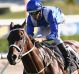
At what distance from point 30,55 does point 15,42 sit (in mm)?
489

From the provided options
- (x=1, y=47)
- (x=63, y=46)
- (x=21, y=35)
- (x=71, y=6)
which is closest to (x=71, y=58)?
(x=63, y=46)

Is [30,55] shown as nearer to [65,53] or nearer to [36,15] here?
[36,15]

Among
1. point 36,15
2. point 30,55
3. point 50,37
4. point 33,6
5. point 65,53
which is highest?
point 33,6

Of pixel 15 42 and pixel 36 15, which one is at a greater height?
pixel 36 15

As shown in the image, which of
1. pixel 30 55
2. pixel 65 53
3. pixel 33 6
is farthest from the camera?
pixel 65 53

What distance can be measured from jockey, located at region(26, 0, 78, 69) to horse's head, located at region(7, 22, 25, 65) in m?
0.59

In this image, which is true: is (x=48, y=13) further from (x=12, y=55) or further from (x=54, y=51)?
(x=12, y=55)

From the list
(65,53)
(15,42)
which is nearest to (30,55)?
(15,42)

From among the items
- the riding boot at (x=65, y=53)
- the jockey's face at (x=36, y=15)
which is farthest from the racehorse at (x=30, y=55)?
the jockey's face at (x=36, y=15)

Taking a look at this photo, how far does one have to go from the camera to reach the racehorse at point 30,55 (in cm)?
611

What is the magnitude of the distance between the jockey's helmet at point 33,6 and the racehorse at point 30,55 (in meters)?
0.44

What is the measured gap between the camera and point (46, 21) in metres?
7.17

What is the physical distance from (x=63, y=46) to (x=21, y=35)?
4.09 feet

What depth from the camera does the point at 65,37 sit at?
48.5 feet
